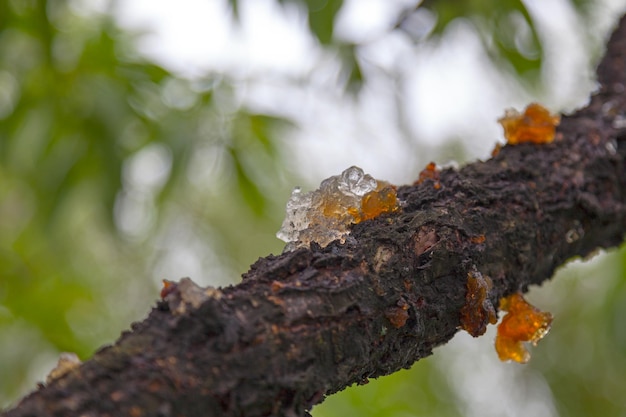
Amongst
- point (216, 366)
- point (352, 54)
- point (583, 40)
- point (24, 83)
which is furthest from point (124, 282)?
point (216, 366)

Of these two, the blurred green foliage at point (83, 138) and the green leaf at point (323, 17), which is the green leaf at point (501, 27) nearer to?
the green leaf at point (323, 17)

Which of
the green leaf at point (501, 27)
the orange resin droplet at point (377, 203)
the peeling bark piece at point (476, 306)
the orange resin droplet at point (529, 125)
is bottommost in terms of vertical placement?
the peeling bark piece at point (476, 306)

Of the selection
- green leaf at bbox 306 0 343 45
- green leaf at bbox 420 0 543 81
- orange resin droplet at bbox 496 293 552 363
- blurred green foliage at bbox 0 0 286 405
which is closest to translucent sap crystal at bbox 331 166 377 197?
orange resin droplet at bbox 496 293 552 363

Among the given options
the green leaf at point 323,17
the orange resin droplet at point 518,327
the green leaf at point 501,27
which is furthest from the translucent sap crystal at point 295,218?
the green leaf at point 501,27

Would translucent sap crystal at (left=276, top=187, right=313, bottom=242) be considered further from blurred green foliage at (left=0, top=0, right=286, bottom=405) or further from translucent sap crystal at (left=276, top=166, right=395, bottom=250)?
blurred green foliage at (left=0, top=0, right=286, bottom=405)

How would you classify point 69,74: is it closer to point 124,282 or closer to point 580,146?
point 580,146

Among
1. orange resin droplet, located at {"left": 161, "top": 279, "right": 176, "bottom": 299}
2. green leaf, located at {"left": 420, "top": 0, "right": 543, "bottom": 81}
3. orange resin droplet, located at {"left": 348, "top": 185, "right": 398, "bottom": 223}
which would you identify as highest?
green leaf, located at {"left": 420, "top": 0, "right": 543, "bottom": 81}
